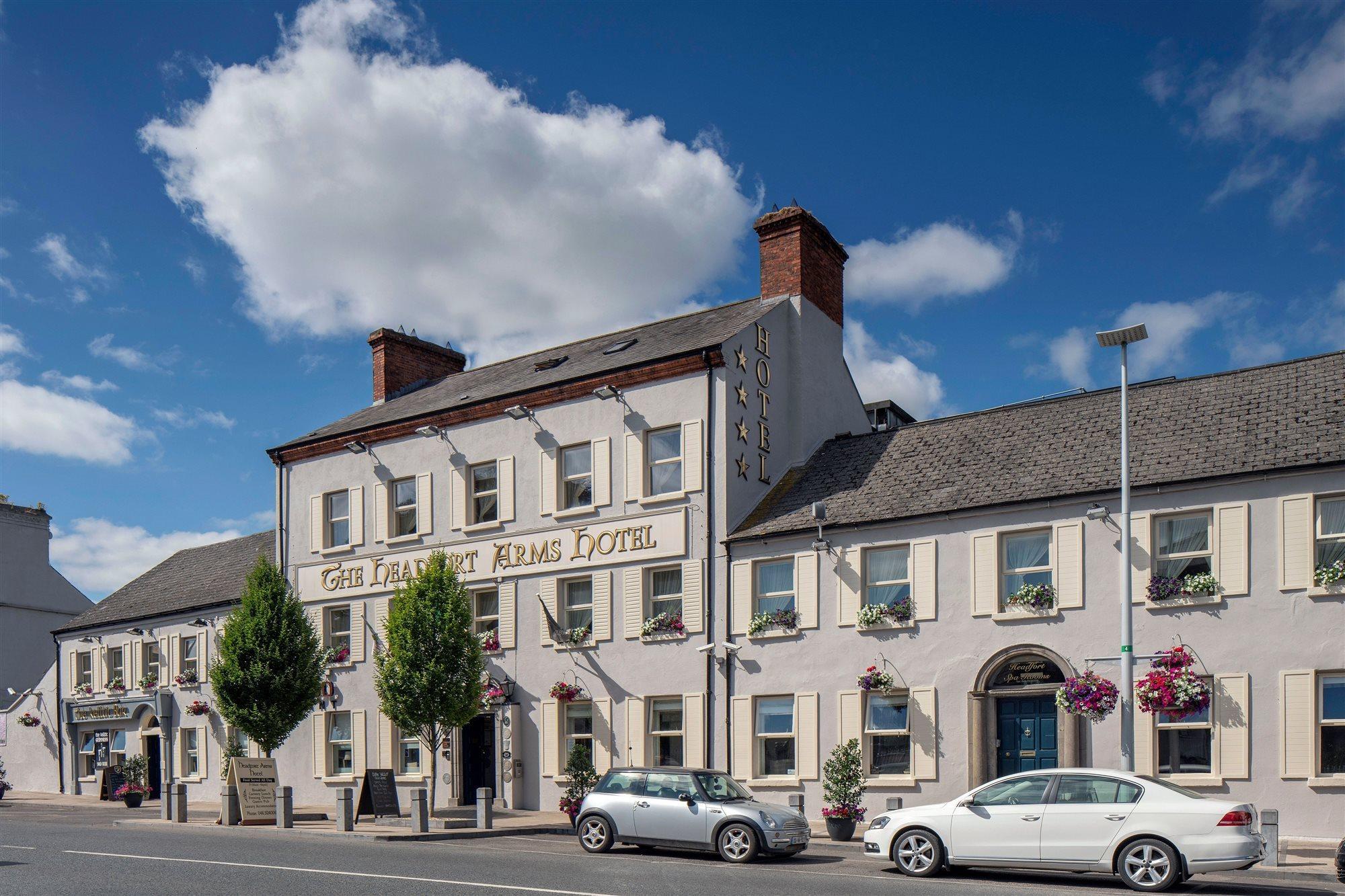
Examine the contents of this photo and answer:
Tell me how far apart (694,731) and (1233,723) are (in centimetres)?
1044

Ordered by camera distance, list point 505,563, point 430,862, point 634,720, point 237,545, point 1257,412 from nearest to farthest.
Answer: point 430,862, point 1257,412, point 634,720, point 505,563, point 237,545

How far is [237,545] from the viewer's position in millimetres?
40656

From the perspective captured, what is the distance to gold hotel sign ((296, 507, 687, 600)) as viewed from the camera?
2725 cm

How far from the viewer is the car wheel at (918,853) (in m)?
15.9

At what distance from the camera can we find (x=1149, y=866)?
14.6m

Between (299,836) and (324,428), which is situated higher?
(324,428)

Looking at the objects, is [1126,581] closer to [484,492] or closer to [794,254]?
[794,254]

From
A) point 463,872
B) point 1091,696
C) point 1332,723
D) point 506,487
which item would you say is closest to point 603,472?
point 506,487

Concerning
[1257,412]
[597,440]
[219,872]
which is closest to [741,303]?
[597,440]

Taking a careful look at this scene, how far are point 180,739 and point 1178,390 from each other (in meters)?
28.8

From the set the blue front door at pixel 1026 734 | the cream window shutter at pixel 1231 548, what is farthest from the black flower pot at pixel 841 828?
the cream window shutter at pixel 1231 548

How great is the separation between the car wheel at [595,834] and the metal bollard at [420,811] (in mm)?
4170

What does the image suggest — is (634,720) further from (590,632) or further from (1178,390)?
(1178,390)

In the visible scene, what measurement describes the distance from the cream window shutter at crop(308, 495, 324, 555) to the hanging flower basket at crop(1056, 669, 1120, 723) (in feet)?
67.1
